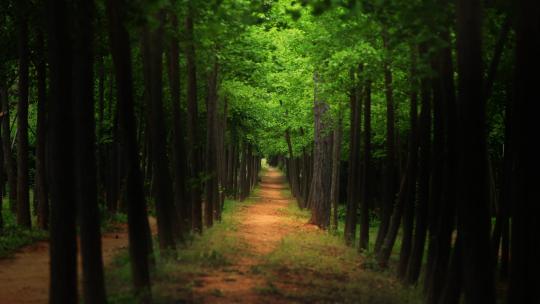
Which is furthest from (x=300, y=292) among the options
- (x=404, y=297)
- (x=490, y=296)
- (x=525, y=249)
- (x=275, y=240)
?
(x=275, y=240)

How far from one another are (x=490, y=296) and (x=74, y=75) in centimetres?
686

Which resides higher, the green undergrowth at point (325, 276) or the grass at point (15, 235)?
the grass at point (15, 235)

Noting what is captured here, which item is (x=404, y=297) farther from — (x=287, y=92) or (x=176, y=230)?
(x=287, y=92)

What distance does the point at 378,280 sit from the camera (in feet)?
54.3

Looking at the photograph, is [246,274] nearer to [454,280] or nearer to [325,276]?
[325,276]

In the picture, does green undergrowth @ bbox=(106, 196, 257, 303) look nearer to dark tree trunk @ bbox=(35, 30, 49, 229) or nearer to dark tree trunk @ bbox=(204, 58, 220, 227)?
dark tree trunk @ bbox=(204, 58, 220, 227)

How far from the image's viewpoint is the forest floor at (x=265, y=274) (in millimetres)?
12703

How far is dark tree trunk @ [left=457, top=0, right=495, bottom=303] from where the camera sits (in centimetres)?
807

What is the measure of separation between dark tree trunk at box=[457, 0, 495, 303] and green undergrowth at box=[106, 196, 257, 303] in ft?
17.8

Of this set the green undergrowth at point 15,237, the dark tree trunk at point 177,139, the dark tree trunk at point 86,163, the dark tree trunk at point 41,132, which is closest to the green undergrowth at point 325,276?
the dark tree trunk at point 177,139

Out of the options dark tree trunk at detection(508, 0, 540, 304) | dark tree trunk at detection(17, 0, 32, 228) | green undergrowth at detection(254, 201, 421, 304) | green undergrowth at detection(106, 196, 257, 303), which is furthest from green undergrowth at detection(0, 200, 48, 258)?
dark tree trunk at detection(508, 0, 540, 304)

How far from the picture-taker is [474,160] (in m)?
8.17

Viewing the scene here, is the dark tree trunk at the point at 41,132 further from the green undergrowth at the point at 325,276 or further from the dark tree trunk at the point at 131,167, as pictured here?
the dark tree trunk at the point at 131,167

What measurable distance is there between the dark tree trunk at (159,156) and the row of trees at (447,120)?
16.0 feet
